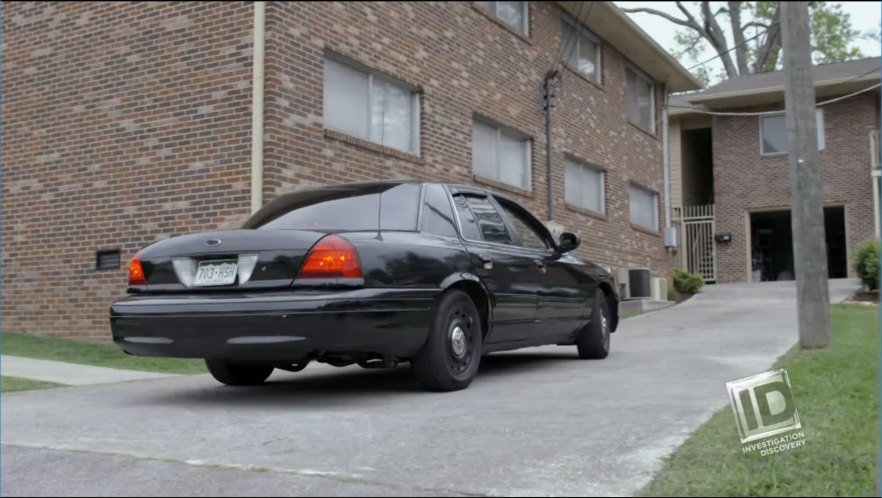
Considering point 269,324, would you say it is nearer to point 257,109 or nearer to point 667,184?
point 257,109

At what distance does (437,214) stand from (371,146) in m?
5.16

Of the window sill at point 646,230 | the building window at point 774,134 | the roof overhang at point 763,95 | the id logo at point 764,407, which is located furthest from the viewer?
the window sill at point 646,230

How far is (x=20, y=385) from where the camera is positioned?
599cm

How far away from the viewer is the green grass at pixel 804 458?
299 cm

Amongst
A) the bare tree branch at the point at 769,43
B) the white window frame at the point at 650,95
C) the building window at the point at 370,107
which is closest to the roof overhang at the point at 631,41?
the white window frame at the point at 650,95

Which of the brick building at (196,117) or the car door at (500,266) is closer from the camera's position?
the car door at (500,266)

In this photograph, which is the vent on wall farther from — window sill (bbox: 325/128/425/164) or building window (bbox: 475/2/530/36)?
building window (bbox: 475/2/530/36)

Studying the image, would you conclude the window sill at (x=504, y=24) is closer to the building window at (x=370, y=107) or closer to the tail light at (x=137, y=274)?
the building window at (x=370, y=107)

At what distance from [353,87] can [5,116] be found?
4.78 meters

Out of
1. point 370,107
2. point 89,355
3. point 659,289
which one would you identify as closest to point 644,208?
point 659,289

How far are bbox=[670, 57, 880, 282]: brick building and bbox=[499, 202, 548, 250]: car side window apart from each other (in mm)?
6626

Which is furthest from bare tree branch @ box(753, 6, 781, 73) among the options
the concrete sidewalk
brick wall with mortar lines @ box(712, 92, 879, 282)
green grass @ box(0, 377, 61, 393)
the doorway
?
the doorway

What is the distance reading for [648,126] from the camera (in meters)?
21.1

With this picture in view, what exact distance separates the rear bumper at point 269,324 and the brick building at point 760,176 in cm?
904
